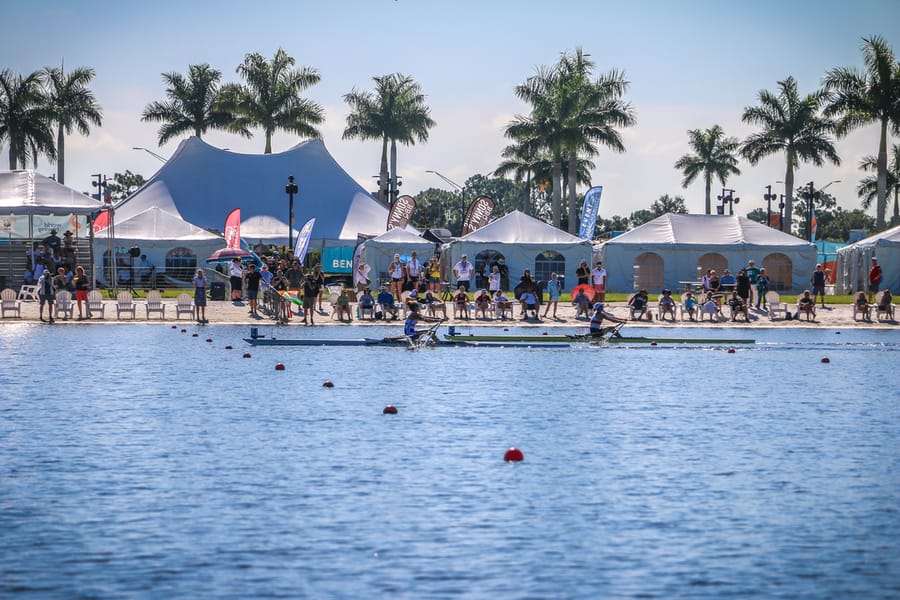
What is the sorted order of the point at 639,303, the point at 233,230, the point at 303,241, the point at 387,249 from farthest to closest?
the point at 233,230 < the point at 387,249 < the point at 303,241 < the point at 639,303

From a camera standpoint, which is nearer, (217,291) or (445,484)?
(445,484)

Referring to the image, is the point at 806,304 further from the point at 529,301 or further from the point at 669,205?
the point at 669,205

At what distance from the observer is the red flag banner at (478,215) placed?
191 ft

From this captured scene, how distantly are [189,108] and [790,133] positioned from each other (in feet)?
131

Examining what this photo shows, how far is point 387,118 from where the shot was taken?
89.2 metres

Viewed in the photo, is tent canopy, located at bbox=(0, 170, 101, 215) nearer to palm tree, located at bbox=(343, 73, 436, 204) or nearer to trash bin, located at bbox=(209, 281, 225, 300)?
trash bin, located at bbox=(209, 281, 225, 300)

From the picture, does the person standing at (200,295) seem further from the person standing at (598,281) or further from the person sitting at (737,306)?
the person sitting at (737,306)

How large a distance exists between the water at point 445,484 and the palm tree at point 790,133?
50.6 m

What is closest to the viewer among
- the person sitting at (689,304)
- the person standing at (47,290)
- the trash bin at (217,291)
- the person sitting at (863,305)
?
the person standing at (47,290)

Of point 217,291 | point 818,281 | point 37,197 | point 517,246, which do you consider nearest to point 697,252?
point 517,246

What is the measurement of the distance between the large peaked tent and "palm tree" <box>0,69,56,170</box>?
38.8 feet

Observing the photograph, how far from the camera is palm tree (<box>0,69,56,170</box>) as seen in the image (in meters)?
72.0

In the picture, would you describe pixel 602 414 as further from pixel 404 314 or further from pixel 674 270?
pixel 674 270

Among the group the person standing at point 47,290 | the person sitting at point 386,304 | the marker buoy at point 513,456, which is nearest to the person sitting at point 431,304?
the person sitting at point 386,304
